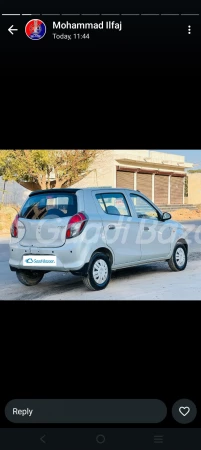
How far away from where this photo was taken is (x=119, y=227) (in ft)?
20.9

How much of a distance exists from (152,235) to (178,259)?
1.96 feet

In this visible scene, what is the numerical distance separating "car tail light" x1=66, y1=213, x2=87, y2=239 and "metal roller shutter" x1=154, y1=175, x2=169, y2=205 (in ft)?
4.02

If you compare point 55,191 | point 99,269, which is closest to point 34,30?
point 55,191

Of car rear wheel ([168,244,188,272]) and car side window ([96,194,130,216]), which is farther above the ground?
car side window ([96,194,130,216])

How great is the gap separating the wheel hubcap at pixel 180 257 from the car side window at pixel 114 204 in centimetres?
116

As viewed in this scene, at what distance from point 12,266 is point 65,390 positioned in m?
3.18

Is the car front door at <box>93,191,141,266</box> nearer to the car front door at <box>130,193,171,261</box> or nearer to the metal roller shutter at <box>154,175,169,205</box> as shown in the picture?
the car front door at <box>130,193,171,261</box>

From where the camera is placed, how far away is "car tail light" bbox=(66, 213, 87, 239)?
18.6ft

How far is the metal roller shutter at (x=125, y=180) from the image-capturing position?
13.6 feet

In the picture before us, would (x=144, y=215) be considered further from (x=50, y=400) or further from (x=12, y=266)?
(x=50, y=400)
